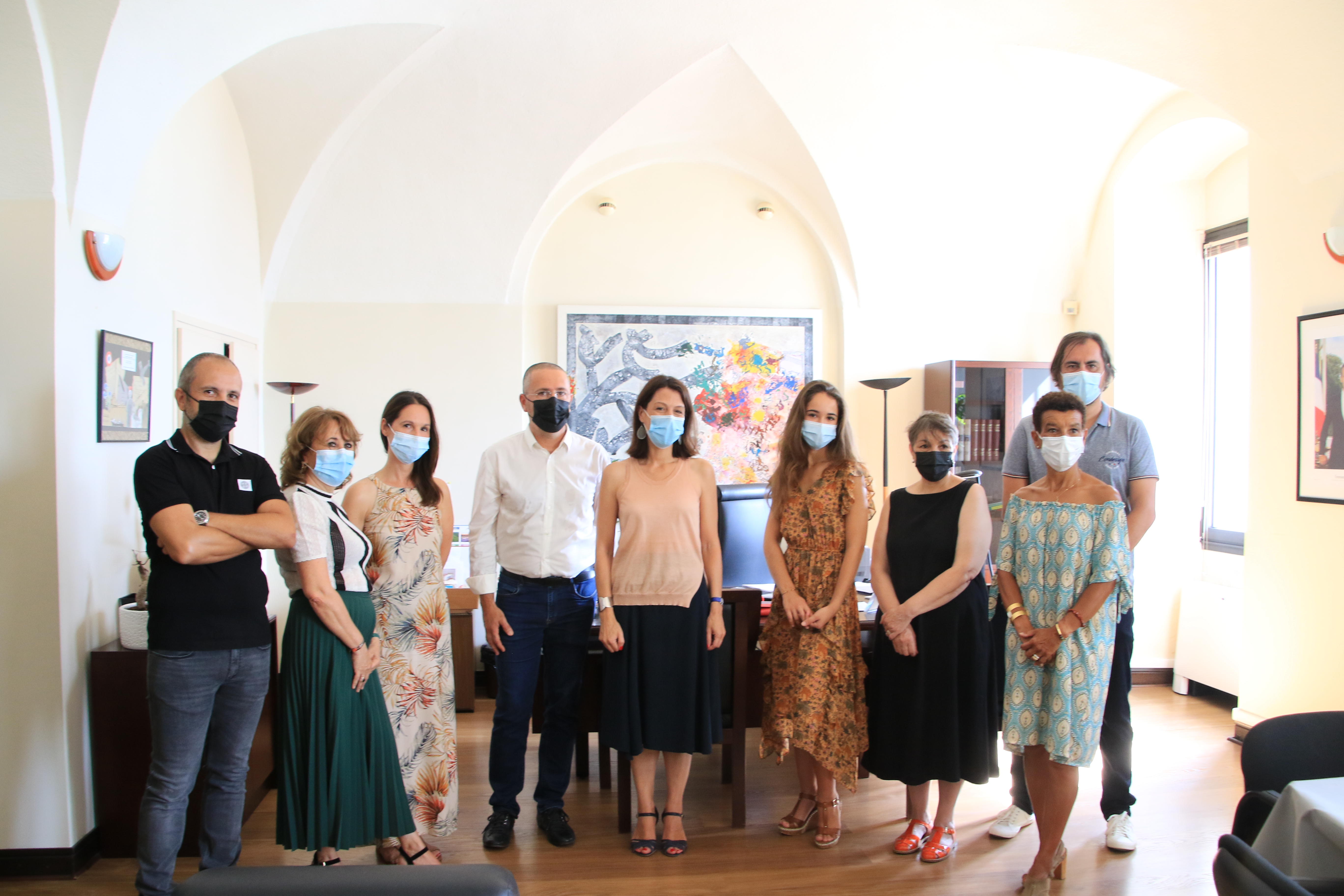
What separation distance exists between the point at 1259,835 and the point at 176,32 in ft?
12.4

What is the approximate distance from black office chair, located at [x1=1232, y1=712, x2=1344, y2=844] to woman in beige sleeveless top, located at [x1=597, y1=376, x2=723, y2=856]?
1.43m

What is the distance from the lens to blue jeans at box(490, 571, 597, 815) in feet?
9.00

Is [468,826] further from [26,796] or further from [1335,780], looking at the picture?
[1335,780]

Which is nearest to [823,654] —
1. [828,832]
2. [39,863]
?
[828,832]

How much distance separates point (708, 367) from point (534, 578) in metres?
2.88

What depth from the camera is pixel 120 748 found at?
2676 millimetres

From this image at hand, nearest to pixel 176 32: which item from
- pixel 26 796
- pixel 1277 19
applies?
pixel 26 796

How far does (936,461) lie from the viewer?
2564 millimetres

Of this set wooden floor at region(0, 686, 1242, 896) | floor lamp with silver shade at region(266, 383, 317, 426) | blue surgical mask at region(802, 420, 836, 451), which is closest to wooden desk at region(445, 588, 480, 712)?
wooden floor at region(0, 686, 1242, 896)

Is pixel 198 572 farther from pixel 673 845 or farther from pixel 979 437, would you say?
pixel 979 437

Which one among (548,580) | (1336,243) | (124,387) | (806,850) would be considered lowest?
(806,850)

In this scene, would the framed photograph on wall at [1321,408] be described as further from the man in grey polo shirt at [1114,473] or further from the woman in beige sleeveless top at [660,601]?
the woman in beige sleeveless top at [660,601]

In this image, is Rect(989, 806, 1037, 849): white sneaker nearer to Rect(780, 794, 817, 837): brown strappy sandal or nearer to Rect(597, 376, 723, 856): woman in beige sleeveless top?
Rect(780, 794, 817, 837): brown strappy sandal

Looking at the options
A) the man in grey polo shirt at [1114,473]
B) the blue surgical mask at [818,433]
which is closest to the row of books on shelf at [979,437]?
the man in grey polo shirt at [1114,473]
